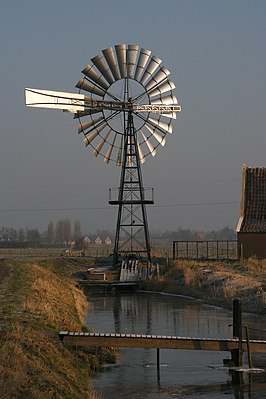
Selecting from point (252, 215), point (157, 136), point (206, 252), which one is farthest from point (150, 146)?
point (206, 252)

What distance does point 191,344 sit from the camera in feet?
60.3

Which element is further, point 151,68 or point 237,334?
point 151,68

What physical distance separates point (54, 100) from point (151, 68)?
5975 mm

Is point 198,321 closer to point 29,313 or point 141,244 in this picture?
point 29,313

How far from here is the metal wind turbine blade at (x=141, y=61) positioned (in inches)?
1769

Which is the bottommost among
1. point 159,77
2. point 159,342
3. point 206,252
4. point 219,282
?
point 159,342

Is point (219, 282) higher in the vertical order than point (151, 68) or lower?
lower

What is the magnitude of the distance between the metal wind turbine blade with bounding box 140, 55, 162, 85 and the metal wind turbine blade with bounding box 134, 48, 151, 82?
0.26 metres

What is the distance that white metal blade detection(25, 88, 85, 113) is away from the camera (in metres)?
44.8

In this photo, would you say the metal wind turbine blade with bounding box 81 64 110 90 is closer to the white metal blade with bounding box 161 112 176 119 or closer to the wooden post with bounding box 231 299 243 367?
the white metal blade with bounding box 161 112 176 119

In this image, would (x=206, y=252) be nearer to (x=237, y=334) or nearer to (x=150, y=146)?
(x=150, y=146)

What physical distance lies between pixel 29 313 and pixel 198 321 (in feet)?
30.0

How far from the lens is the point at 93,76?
4525 cm

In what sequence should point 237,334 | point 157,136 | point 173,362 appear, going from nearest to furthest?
1. point 237,334
2. point 173,362
3. point 157,136
